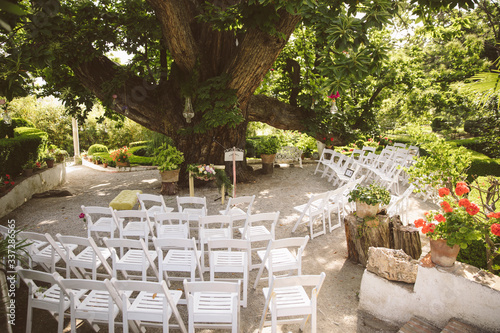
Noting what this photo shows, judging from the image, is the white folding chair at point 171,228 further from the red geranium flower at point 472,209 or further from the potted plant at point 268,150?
the potted plant at point 268,150

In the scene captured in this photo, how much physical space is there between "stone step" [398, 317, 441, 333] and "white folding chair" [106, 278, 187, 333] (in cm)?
233

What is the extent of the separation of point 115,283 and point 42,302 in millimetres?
993

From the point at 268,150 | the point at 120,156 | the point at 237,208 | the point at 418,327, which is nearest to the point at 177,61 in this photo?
the point at 237,208

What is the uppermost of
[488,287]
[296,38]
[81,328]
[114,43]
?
[296,38]

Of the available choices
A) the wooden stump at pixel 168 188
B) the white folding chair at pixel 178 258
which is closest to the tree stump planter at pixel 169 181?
the wooden stump at pixel 168 188

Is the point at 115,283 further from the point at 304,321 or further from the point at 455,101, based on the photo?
the point at 455,101

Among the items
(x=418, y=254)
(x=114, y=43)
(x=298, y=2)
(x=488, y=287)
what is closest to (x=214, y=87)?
(x=114, y=43)

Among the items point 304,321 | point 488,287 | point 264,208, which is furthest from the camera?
point 264,208

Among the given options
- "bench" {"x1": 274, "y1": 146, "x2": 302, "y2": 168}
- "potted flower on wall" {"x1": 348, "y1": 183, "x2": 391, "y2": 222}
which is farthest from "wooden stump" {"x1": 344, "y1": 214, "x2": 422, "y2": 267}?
"bench" {"x1": 274, "y1": 146, "x2": 302, "y2": 168}

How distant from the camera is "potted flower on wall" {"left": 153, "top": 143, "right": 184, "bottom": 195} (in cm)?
869

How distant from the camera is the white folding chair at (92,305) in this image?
295 centimetres

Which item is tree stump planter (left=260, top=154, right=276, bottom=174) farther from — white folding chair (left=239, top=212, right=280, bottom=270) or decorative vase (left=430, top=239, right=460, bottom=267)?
decorative vase (left=430, top=239, right=460, bottom=267)

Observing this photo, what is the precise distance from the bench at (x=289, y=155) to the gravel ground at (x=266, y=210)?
0.61 meters

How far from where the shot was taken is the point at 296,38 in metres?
11.0
